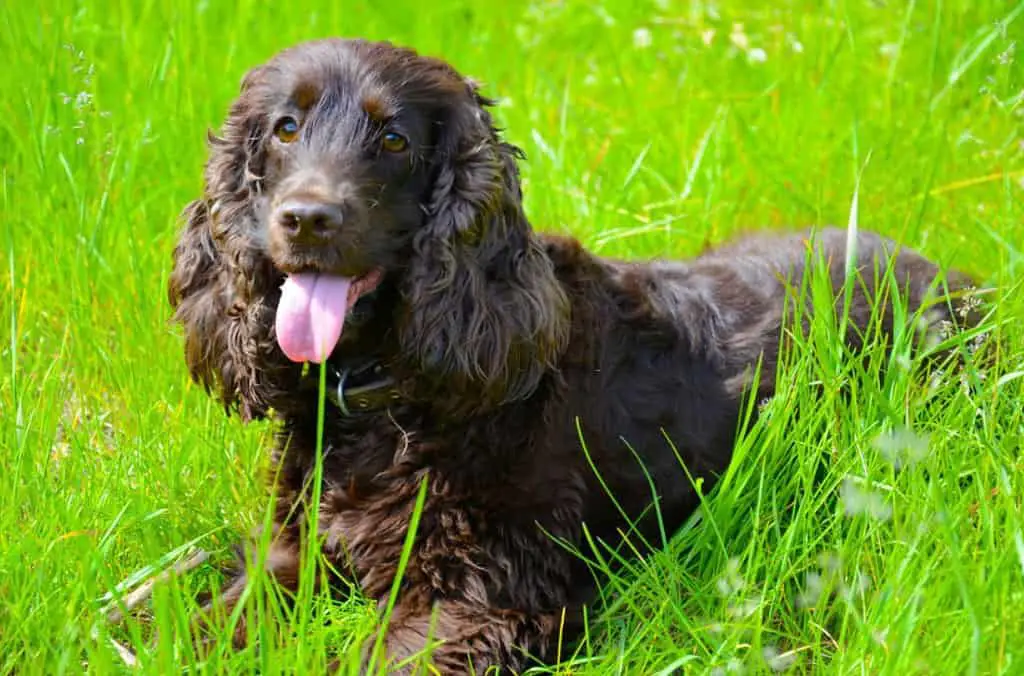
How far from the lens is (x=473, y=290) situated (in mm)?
2885

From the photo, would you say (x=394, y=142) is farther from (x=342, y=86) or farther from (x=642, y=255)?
(x=642, y=255)

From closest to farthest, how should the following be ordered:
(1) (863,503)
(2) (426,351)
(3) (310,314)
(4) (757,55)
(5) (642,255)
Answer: (1) (863,503) < (3) (310,314) < (2) (426,351) < (5) (642,255) < (4) (757,55)

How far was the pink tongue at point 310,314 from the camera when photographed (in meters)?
2.73

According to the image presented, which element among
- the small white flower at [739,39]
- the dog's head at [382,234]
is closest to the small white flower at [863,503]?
the dog's head at [382,234]

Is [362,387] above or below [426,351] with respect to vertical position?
below

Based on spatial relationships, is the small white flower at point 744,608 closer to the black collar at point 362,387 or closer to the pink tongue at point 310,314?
the black collar at point 362,387

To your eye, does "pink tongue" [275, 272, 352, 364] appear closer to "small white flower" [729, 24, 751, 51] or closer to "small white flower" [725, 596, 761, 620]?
"small white flower" [725, 596, 761, 620]

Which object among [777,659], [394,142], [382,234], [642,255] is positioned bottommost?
[777,659]

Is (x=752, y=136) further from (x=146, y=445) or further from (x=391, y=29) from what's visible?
(x=146, y=445)

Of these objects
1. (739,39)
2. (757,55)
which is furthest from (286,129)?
(739,39)

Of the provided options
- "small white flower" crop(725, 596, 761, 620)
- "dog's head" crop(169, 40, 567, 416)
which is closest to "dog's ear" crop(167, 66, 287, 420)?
"dog's head" crop(169, 40, 567, 416)

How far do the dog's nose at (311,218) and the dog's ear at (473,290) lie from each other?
0.27 m

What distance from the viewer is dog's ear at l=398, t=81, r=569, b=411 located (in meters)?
2.85

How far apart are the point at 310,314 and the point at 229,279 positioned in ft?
1.25
